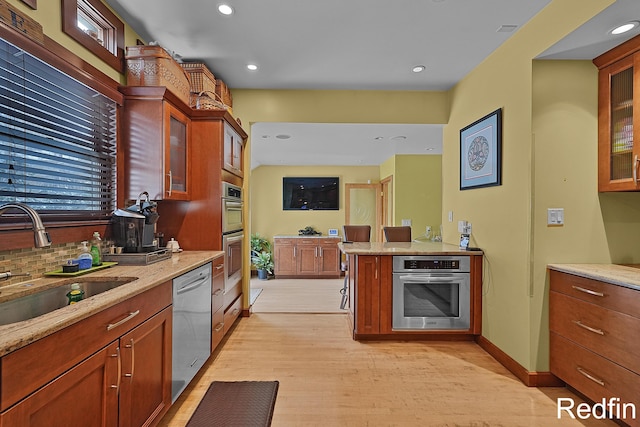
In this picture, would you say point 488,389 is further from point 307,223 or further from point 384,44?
point 307,223

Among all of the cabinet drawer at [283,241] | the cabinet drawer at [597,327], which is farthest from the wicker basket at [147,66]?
the cabinet drawer at [283,241]

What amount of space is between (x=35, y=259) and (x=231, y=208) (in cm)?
151

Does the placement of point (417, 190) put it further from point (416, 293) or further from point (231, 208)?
point (231, 208)

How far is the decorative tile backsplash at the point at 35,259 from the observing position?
150cm

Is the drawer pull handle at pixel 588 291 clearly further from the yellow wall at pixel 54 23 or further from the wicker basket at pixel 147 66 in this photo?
the yellow wall at pixel 54 23

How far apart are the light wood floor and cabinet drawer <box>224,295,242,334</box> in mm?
161

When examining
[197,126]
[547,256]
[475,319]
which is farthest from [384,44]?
[475,319]

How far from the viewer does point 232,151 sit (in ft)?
10.1

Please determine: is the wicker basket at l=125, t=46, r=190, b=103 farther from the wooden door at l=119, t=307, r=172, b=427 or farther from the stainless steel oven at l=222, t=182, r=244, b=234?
the wooden door at l=119, t=307, r=172, b=427

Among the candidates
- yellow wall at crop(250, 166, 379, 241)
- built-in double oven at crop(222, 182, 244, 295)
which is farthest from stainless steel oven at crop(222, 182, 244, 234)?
yellow wall at crop(250, 166, 379, 241)

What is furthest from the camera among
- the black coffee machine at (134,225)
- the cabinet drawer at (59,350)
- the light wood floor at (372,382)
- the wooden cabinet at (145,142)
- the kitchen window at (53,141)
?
the wooden cabinet at (145,142)

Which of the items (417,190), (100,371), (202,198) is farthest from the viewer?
(417,190)

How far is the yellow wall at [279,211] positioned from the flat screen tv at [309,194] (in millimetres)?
94

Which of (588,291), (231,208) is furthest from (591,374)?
(231,208)
